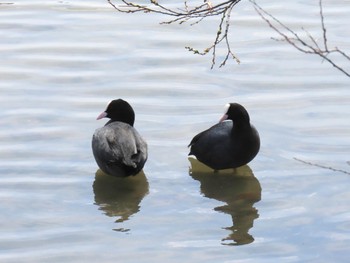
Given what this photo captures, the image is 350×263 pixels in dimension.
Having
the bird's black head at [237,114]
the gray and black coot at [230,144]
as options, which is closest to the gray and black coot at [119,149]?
the gray and black coot at [230,144]

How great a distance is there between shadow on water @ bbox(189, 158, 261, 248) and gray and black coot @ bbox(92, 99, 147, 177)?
0.60 meters

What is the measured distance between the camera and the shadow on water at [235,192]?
28.2 ft

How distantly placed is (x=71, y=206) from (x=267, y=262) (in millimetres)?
1922

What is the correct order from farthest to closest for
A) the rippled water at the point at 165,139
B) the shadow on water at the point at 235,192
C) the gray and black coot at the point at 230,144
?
the gray and black coot at the point at 230,144 < the shadow on water at the point at 235,192 < the rippled water at the point at 165,139

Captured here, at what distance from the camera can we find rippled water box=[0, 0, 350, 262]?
8.33m

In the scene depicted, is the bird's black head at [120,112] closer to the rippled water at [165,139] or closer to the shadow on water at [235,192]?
the rippled water at [165,139]

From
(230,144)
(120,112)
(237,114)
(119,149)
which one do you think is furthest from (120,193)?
(237,114)

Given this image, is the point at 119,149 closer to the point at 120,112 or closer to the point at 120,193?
the point at 120,193

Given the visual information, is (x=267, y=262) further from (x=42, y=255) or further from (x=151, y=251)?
(x=42, y=255)

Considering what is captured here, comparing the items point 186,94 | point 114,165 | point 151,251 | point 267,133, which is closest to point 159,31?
point 186,94

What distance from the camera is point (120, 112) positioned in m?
10.3

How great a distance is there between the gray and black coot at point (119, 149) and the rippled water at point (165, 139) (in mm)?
210

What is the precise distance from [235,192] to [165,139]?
115cm

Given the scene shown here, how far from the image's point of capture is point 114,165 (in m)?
9.52
